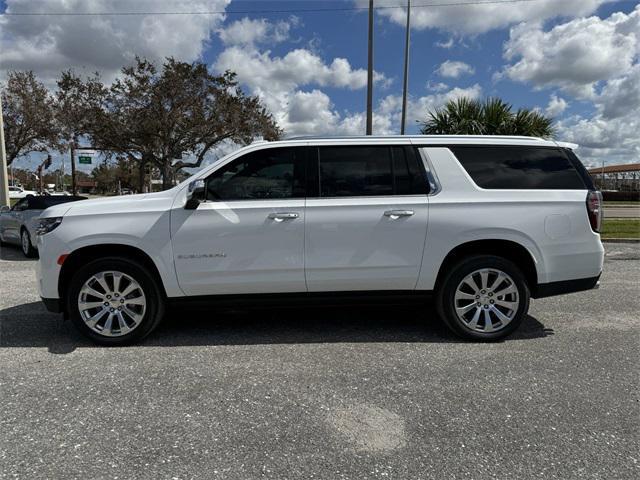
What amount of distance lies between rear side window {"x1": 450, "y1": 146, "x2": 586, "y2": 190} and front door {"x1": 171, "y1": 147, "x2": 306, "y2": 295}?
5.35ft

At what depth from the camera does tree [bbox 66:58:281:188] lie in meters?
20.2

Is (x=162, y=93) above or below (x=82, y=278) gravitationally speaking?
above

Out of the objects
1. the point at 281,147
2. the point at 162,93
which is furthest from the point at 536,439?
the point at 162,93

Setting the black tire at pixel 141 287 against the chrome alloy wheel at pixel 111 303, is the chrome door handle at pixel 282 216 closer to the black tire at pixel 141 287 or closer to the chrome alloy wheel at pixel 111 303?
the black tire at pixel 141 287

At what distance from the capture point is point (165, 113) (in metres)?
20.0

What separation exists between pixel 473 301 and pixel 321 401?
191 cm

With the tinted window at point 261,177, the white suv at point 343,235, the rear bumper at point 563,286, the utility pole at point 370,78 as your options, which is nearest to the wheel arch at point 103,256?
the white suv at point 343,235

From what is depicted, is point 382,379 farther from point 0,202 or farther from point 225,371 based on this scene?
point 0,202

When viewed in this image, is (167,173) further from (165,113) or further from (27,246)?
(27,246)

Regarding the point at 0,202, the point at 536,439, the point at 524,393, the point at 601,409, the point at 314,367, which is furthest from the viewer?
the point at 0,202

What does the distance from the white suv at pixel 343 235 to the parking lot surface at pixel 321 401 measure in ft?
1.49

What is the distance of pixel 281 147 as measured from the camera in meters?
4.43

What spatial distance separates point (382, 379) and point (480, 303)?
1.39m

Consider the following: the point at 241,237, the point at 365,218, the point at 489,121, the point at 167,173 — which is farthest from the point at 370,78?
the point at 167,173
